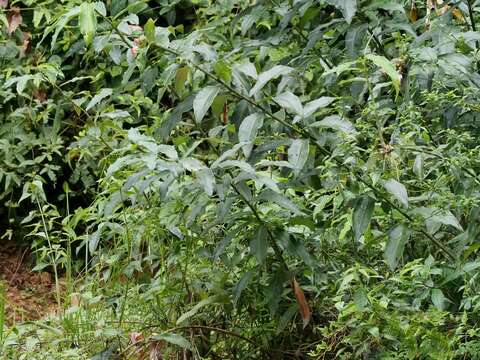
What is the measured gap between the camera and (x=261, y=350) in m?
3.48

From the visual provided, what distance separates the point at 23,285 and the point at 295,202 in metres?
3.12

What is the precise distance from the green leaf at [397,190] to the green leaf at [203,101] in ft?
1.89

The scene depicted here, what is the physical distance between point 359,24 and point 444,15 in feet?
0.99

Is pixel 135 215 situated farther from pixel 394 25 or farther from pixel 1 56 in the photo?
pixel 1 56

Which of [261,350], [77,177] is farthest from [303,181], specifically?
[77,177]

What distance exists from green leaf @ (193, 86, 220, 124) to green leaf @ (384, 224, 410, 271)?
0.68 m

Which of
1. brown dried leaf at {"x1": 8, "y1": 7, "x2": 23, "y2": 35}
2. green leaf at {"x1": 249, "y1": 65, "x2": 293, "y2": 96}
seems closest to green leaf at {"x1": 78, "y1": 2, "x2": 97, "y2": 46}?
green leaf at {"x1": 249, "y1": 65, "x2": 293, "y2": 96}

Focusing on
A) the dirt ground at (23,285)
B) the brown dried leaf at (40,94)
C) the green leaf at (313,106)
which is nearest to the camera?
the green leaf at (313,106)

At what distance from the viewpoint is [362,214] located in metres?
2.88

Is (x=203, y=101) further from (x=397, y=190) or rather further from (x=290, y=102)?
(x=397, y=190)

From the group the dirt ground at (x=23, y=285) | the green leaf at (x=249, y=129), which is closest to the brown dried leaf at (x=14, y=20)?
the dirt ground at (x=23, y=285)

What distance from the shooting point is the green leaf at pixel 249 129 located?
285 centimetres

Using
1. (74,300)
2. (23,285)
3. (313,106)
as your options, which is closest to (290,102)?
(313,106)

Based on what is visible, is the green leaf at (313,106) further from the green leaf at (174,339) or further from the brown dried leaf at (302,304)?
the green leaf at (174,339)
